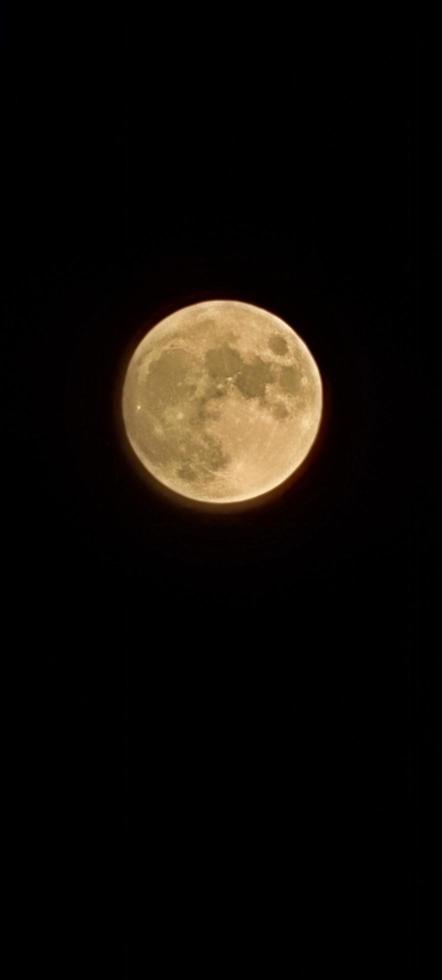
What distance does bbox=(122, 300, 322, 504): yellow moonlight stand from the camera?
2729 millimetres

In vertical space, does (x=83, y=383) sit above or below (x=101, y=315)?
below

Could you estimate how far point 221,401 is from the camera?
107 inches

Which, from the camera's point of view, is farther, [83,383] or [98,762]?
[98,762]

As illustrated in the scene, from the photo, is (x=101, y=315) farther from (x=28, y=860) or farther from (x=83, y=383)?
(x=28, y=860)

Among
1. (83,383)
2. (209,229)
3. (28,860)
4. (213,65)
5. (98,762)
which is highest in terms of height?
(213,65)

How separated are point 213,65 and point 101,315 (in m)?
0.95

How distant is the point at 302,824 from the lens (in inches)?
129

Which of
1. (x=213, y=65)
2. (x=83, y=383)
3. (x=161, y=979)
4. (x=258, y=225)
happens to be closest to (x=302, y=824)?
(x=161, y=979)

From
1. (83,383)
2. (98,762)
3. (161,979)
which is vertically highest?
(83,383)

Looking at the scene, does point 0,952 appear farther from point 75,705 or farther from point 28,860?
point 75,705

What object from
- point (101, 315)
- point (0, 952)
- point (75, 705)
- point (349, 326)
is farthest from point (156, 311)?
point (0, 952)

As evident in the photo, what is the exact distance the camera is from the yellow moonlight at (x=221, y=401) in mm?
2729

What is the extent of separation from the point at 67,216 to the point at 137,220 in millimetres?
242

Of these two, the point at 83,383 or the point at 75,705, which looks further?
the point at 75,705
